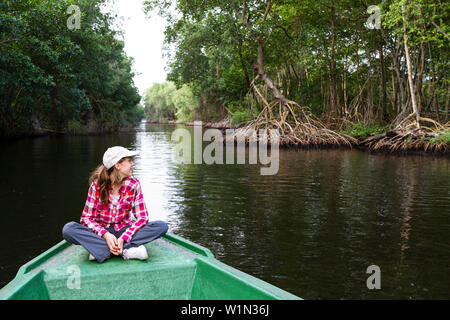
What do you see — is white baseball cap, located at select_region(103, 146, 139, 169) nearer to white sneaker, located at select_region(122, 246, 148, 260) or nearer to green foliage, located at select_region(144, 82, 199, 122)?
white sneaker, located at select_region(122, 246, 148, 260)

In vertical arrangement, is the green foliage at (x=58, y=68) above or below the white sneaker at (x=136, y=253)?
above

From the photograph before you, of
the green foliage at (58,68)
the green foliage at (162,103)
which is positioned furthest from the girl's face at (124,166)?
the green foliage at (162,103)

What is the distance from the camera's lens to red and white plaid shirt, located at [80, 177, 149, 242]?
346cm

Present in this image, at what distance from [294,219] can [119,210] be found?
10.7ft

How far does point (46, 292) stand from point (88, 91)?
30.2 meters

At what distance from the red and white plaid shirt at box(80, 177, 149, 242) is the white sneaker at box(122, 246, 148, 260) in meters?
0.16

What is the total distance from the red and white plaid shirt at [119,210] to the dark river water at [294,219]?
1.10 metres

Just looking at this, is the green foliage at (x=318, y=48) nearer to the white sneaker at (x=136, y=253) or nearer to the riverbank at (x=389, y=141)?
the riverbank at (x=389, y=141)

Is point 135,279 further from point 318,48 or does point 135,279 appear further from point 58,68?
point 318,48

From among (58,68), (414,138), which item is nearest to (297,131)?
(414,138)

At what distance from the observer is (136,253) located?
325cm

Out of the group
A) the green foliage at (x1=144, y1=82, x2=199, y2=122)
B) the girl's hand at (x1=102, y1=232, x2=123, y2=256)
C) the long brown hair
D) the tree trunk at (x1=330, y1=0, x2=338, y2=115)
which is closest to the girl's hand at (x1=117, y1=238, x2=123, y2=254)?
the girl's hand at (x1=102, y1=232, x2=123, y2=256)

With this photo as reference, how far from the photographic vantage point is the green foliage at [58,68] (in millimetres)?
13805
